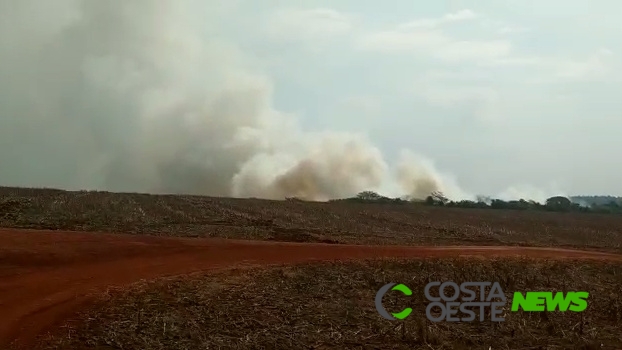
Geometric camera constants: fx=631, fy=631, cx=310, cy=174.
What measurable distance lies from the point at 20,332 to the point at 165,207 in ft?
66.5

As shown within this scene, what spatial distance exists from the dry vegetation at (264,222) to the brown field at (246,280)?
0.14 meters

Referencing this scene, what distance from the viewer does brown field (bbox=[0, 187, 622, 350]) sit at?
1132 cm

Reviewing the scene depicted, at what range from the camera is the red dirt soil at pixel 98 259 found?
11.9 meters

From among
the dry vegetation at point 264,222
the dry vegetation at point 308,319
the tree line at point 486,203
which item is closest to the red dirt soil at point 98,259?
the dry vegetation at point 308,319

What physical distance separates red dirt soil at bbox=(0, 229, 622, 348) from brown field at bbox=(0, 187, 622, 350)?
0.05m

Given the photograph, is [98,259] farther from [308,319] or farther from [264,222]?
[264,222]

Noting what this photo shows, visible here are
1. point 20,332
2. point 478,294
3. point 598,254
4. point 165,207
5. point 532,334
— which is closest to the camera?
point 20,332

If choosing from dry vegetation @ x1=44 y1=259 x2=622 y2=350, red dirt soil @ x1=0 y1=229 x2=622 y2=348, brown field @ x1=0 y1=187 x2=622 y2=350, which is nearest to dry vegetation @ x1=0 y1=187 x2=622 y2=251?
brown field @ x1=0 y1=187 x2=622 y2=350

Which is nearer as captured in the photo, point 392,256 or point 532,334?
point 532,334

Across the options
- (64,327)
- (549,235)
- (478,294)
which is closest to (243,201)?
(549,235)

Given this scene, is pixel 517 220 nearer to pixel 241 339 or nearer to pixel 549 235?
pixel 549 235

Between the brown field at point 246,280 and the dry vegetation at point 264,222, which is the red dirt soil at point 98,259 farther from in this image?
the dry vegetation at point 264,222

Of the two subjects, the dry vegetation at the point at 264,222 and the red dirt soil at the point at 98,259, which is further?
the dry vegetation at the point at 264,222

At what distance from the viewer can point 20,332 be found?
420 inches
